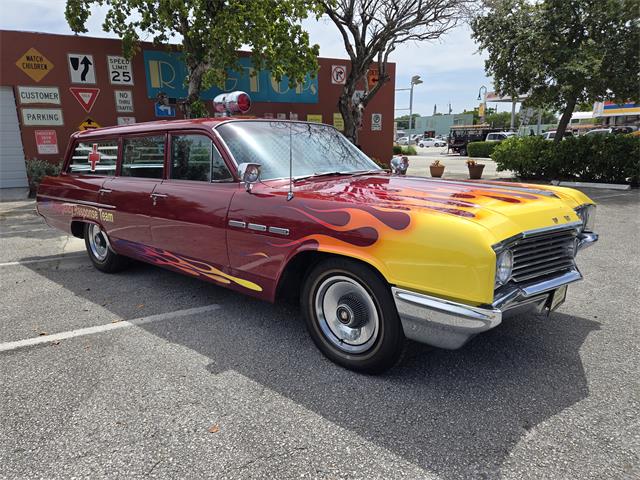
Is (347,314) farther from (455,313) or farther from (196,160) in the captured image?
(196,160)

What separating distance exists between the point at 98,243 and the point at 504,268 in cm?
461

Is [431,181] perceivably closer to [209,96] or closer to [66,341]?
[66,341]

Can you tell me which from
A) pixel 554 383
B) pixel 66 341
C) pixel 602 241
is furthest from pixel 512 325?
pixel 602 241

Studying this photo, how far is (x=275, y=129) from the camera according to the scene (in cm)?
388

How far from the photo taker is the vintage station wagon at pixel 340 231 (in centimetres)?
237

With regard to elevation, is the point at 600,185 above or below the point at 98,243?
below

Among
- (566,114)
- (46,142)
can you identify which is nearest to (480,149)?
(566,114)

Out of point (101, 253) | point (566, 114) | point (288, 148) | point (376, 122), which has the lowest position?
point (101, 253)

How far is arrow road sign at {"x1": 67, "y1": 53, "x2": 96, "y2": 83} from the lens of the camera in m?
12.1

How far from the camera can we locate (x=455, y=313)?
7.57 feet

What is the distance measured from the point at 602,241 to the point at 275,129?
536 cm

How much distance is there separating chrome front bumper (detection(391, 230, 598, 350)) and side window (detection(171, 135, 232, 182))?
1.79m

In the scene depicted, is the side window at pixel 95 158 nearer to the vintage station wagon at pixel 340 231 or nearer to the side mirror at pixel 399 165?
the vintage station wagon at pixel 340 231

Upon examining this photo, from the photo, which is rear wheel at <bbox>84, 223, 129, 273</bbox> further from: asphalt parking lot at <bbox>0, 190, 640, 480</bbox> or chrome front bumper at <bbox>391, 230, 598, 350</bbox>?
chrome front bumper at <bbox>391, 230, 598, 350</bbox>
